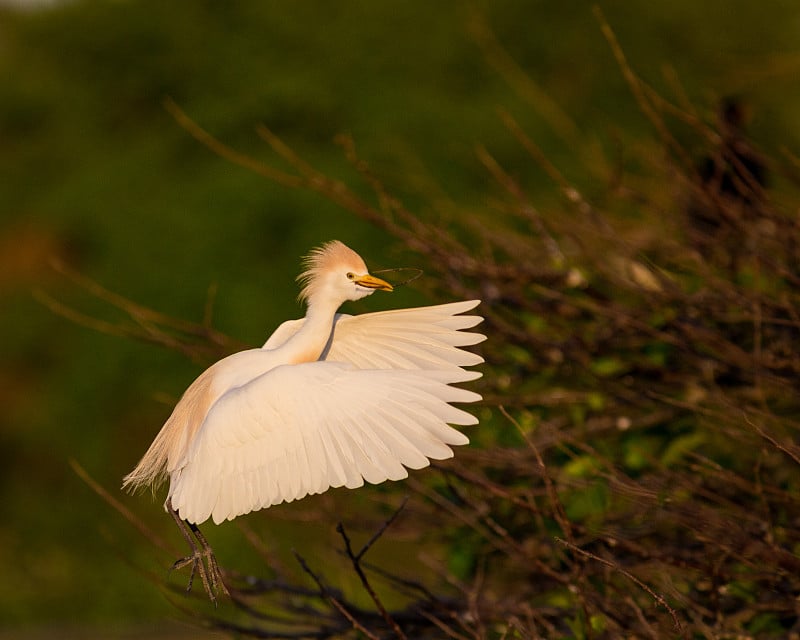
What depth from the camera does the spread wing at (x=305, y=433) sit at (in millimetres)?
2006

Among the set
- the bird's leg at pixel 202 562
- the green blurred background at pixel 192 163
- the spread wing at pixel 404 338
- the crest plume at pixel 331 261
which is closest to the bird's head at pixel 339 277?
the crest plume at pixel 331 261

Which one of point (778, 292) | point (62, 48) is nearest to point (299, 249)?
point (62, 48)

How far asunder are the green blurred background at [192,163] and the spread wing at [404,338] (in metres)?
5.26

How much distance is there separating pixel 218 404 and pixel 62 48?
10.6 m

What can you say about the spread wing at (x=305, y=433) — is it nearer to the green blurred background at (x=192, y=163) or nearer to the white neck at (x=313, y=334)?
the white neck at (x=313, y=334)

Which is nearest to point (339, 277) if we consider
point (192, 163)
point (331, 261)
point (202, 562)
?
point (331, 261)

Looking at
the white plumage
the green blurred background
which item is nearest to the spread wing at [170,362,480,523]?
the white plumage

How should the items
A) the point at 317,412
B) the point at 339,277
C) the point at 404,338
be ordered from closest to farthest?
the point at 317,412, the point at 339,277, the point at 404,338

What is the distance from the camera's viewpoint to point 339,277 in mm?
2223

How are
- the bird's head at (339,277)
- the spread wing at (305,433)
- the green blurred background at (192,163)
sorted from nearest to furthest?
the spread wing at (305,433), the bird's head at (339,277), the green blurred background at (192,163)

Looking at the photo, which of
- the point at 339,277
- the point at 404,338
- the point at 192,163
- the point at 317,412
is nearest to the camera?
the point at 317,412

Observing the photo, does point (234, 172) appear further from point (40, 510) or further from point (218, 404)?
point (218, 404)

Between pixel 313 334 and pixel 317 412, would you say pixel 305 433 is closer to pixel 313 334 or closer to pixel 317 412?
pixel 317 412

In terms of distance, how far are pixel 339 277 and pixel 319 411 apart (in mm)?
245
